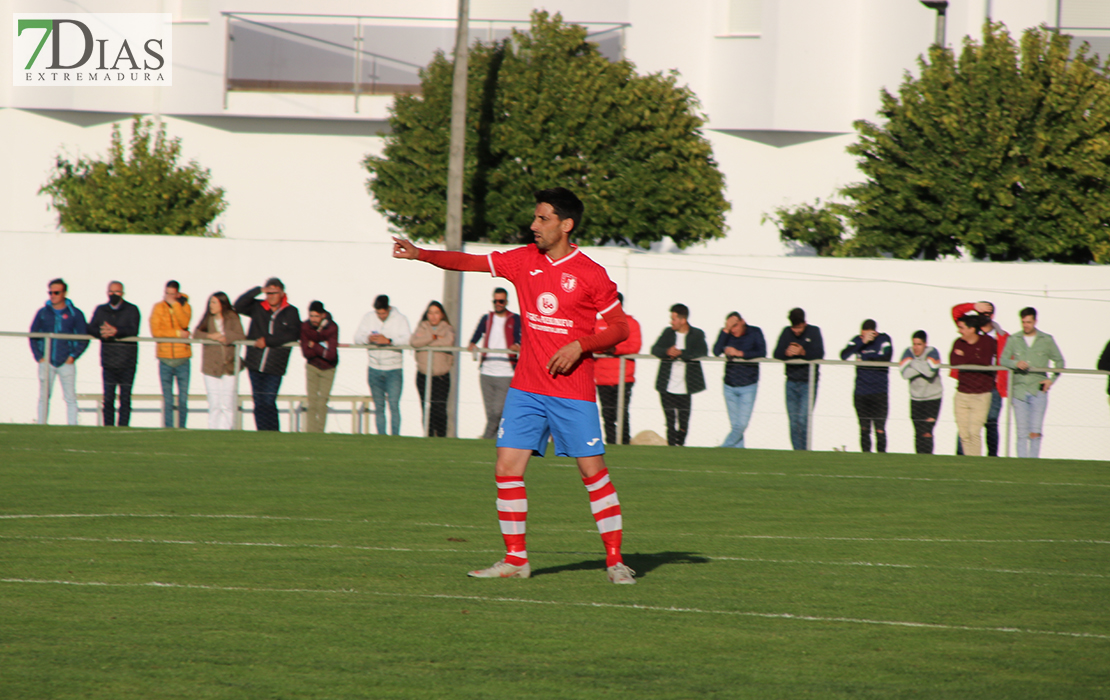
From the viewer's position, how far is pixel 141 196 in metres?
28.8

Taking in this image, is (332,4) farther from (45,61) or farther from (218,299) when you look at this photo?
(218,299)

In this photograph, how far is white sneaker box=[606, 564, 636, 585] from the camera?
685 centimetres

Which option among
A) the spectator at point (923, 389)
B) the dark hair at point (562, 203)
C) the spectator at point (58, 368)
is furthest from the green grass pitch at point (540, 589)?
the spectator at point (58, 368)

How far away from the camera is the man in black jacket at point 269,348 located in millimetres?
16656

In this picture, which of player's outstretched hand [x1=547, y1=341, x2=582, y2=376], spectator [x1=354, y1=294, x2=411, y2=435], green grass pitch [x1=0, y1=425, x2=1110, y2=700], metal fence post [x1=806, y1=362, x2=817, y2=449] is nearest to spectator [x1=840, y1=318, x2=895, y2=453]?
metal fence post [x1=806, y1=362, x2=817, y2=449]

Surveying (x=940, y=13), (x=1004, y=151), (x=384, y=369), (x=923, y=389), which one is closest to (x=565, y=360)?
(x=923, y=389)

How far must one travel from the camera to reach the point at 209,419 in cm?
1723

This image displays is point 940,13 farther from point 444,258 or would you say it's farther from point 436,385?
point 444,258

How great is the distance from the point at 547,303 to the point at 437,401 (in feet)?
33.7

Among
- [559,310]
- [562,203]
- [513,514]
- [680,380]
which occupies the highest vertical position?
[562,203]

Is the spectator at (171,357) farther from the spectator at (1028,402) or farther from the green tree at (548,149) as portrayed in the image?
the spectator at (1028,402)

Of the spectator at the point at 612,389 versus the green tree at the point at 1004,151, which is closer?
the spectator at the point at 612,389

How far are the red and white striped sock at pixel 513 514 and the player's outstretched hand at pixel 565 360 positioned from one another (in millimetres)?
740

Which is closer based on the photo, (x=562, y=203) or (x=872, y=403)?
(x=562, y=203)
